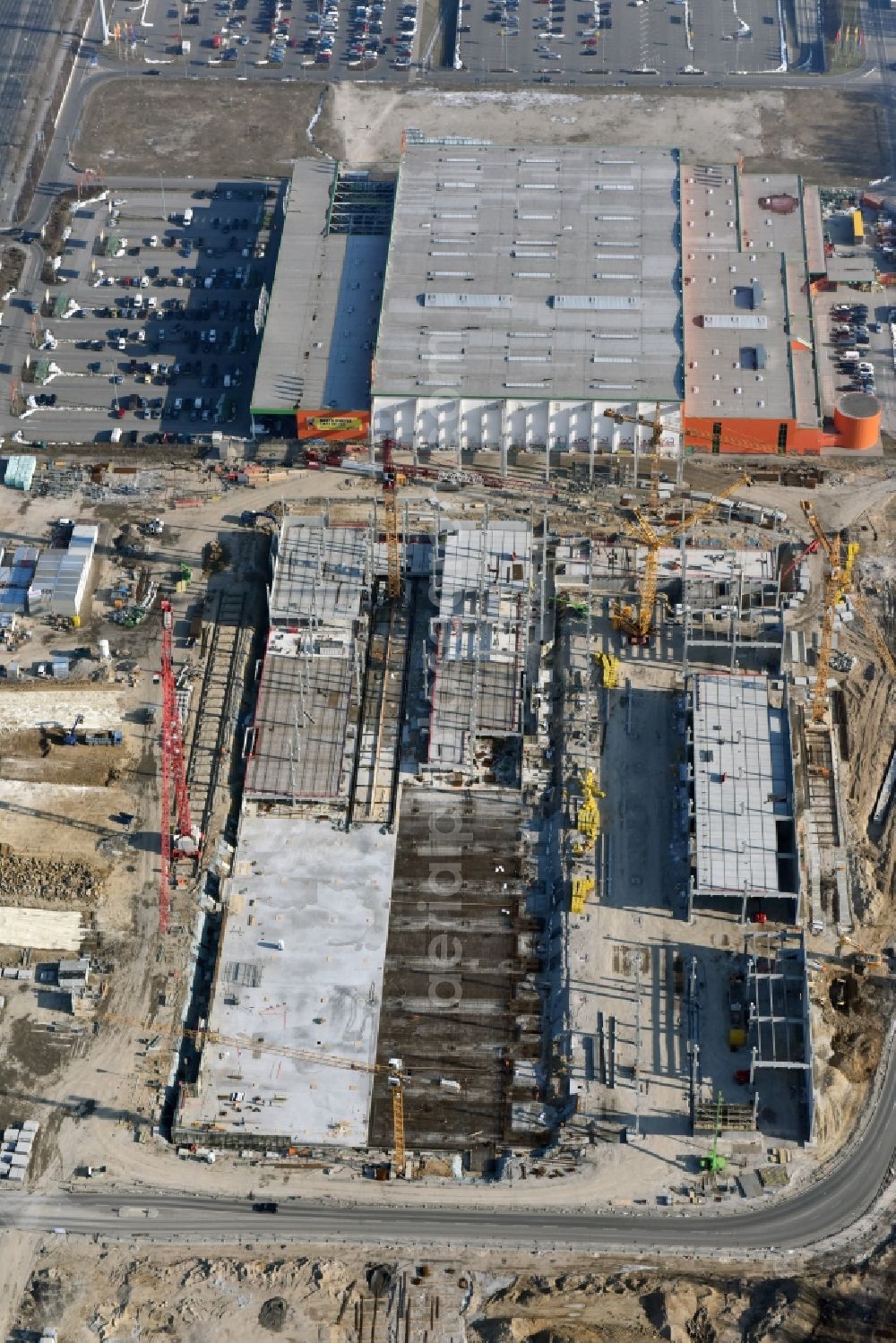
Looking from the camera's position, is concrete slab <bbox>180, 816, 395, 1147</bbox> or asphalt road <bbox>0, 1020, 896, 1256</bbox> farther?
concrete slab <bbox>180, 816, 395, 1147</bbox>

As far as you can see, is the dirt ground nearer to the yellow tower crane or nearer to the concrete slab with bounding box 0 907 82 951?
the yellow tower crane

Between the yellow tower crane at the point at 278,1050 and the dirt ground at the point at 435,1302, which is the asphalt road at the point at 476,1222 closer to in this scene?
the dirt ground at the point at 435,1302

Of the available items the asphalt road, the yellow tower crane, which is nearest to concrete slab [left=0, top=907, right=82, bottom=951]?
the yellow tower crane

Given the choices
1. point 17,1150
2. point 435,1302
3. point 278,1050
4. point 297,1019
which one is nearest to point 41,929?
point 17,1150

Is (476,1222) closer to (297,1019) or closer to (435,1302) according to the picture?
(435,1302)

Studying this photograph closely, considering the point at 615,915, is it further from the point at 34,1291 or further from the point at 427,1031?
the point at 34,1291
